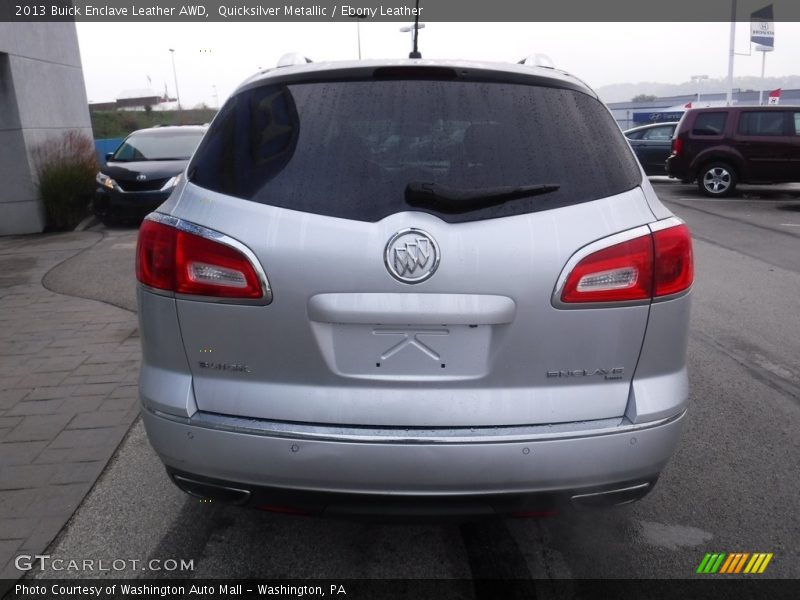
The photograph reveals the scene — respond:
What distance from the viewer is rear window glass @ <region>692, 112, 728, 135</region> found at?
50.1ft

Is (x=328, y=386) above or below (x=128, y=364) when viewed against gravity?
above

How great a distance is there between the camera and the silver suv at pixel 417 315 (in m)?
2.14

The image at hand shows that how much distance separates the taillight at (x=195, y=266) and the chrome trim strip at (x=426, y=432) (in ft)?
1.32

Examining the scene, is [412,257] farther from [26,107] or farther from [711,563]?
[26,107]

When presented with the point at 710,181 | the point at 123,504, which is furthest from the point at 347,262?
the point at 710,181

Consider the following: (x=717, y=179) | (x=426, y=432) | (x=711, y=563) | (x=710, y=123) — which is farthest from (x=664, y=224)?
(x=717, y=179)

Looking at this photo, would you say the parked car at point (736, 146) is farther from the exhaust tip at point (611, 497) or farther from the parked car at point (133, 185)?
the exhaust tip at point (611, 497)

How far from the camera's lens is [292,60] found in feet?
9.18

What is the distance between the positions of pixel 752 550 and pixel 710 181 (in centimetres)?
1441

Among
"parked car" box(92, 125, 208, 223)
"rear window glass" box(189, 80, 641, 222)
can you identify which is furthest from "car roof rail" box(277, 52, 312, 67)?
"parked car" box(92, 125, 208, 223)

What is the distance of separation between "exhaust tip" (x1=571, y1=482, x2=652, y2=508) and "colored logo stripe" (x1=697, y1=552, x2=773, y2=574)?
2.10 ft

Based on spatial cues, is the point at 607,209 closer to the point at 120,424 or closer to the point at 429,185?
the point at 429,185

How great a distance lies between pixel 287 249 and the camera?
84.5 inches

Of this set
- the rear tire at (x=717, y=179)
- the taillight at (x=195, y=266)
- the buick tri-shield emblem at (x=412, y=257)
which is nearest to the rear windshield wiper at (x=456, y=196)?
the buick tri-shield emblem at (x=412, y=257)
